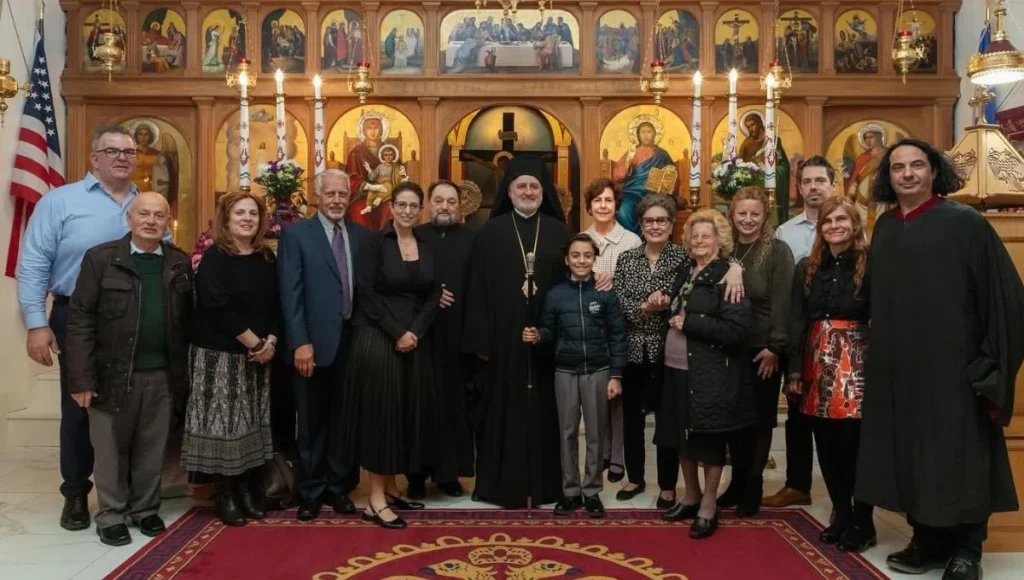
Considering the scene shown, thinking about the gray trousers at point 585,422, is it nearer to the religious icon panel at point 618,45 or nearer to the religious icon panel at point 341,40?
the religious icon panel at point 618,45

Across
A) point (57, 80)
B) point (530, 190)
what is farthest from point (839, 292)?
point (57, 80)

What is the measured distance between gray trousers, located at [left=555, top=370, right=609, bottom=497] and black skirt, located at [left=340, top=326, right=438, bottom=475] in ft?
2.60

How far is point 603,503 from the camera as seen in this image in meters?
4.99

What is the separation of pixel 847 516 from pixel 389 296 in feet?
8.71

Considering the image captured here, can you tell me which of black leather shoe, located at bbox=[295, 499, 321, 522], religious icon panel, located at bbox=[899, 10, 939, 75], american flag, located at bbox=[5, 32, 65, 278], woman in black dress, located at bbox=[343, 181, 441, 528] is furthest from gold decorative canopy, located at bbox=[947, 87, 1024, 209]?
american flag, located at bbox=[5, 32, 65, 278]

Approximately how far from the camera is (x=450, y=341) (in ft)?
16.6

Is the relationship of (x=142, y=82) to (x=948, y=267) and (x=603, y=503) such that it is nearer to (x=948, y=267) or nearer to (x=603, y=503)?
(x=603, y=503)

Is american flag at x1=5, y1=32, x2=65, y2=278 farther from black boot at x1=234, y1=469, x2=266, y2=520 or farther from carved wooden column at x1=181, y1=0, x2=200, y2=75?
black boot at x1=234, y1=469, x2=266, y2=520

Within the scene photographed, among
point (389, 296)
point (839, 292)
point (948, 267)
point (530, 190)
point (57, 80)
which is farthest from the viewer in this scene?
point (57, 80)

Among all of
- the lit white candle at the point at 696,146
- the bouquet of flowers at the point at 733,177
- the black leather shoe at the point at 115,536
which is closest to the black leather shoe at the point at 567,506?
the black leather shoe at the point at 115,536

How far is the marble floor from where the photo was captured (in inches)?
153

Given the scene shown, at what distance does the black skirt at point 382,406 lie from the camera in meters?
4.46

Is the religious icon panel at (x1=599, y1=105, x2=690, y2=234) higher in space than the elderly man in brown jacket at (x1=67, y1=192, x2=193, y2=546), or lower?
higher

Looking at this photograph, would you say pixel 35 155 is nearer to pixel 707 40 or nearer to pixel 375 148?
pixel 375 148
